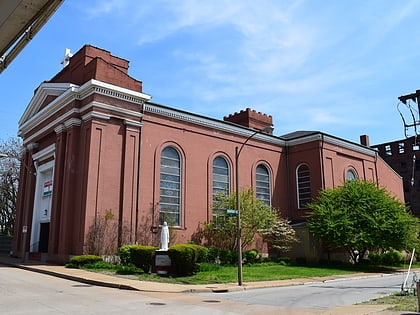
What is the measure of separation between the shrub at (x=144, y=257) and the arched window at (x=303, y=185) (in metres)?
20.0

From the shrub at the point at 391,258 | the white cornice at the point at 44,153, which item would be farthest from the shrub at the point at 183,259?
the shrub at the point at 391,258

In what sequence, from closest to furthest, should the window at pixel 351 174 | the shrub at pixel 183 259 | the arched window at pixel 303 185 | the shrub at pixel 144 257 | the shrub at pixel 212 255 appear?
the shrub at pixel 183 259 < the shrub at pixel 144 257 < the shrub at pixel 212 255 < the arched window at pixel 303 185 < the window at pixel 351 174

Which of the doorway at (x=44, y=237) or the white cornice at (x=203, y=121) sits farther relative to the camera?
the doorway at (x=44, y=237)

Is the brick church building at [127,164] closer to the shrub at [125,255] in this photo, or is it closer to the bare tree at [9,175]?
the shrub at [125,255]

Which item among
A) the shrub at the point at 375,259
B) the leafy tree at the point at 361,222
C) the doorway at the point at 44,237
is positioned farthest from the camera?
the shrub at the point at 375,259

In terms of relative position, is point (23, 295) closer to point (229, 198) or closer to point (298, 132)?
point (229, 198)

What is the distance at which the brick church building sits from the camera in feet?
90.7

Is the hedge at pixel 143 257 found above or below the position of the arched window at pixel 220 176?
below

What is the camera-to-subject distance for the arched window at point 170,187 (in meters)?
30.7

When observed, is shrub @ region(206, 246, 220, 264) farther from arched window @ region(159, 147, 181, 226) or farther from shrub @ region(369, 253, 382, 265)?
shrub @ region(369, 253, 382, 265)

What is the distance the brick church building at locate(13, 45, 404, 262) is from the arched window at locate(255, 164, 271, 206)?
0.30 feet

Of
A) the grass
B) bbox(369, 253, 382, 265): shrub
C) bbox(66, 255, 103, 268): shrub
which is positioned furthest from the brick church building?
the grass

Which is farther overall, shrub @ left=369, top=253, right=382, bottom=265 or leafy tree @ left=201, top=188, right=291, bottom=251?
shrub @ left=369, top=253, right=382, bottom=265

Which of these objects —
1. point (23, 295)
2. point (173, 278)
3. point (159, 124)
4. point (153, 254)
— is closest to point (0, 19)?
point (23, 295)
